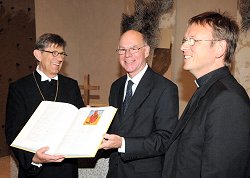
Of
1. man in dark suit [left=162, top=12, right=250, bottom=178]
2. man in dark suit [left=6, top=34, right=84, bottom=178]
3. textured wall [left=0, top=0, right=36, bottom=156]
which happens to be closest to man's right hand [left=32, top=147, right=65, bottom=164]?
man in dark suit [left=6, top=34, right=84, bottom=178]

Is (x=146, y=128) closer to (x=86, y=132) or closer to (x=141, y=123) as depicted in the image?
(x=141, y=123)

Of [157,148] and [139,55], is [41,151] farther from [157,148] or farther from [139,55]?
[139,55]

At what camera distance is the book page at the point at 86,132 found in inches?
63.1

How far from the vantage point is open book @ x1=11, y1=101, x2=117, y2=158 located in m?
1.64

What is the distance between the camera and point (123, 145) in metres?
1.86

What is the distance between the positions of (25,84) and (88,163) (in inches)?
29.3

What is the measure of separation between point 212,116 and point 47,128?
0.96 meters

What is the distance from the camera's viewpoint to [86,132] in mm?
1690

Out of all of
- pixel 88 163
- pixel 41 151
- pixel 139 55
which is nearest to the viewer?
pixel 41 151

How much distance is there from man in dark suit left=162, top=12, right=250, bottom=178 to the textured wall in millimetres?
3822

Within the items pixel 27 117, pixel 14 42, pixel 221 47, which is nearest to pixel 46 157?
pixel 27 117

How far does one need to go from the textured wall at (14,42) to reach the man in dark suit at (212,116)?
12.5ft

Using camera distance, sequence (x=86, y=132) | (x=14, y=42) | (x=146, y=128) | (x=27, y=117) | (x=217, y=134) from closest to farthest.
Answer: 1. (x=217, y=134)
2. (x=86, y=132)
3. (x=146, y=128)
4. (x=27, y=117)
5. (x=14, y=42)

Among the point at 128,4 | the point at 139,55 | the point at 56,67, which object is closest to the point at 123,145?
the point at 139,55
